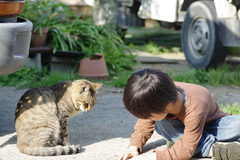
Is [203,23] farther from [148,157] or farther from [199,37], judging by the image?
[148,157]

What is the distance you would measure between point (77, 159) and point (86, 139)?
55cm

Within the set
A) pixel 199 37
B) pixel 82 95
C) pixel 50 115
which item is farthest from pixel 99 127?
pixel 199 37

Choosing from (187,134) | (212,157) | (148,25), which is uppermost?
(187,134)

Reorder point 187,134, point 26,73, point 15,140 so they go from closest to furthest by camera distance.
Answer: point 187,134, point 15,140, point 26,73

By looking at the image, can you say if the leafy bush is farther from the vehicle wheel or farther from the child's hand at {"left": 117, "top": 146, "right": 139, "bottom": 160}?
the child's hand at {"left": 117, "top": 146, "right": 139, "bottom": 160}

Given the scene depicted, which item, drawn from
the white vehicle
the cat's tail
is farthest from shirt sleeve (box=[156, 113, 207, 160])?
the white vehicle

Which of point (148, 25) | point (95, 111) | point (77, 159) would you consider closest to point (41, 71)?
point (95, 111)

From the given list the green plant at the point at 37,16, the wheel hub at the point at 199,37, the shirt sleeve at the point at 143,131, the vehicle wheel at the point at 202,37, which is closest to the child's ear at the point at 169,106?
the shirt sleeve at the point at 143,131

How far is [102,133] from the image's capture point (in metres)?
3.76

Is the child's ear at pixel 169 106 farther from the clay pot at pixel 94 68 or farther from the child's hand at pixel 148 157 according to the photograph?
the clay pot at pixel 94 68

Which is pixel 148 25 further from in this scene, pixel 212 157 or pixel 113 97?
pixel 212 157

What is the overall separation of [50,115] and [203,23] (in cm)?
418

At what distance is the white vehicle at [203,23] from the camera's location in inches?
238

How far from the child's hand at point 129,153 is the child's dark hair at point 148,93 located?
1.58 ft
